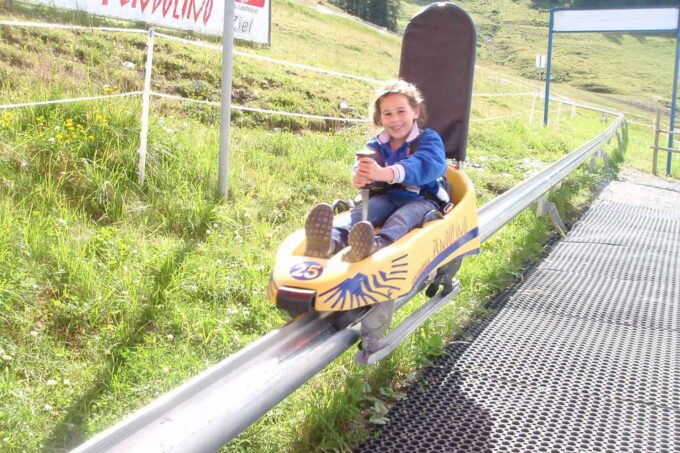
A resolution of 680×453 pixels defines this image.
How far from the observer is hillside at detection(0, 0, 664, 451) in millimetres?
2697

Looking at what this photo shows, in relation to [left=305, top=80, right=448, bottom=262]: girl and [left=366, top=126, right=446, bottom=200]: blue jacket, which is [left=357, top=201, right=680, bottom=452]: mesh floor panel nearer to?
[left=305, top=80, right=448, bottom=262]: girl

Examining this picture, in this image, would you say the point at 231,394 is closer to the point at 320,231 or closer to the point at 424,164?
the point at 320,231

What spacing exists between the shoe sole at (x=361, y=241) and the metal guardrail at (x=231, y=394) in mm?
243

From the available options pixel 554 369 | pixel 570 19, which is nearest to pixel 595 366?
pixel 554 369

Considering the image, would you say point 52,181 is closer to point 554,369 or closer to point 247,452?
point 247,452

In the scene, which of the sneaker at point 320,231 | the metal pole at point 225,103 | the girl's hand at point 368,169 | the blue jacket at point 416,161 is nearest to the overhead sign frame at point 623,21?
the metal pole at point 225,103

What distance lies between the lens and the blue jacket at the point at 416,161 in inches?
127

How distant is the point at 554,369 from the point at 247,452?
1.52 m

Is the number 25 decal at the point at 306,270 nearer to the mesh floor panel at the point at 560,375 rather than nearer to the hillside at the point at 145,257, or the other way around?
the hillside at the point at 145,257

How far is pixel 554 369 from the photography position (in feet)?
10.5

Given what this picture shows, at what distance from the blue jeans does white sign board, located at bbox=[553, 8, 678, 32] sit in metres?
12.2

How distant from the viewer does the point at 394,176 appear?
313cm

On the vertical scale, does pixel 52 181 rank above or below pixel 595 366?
above

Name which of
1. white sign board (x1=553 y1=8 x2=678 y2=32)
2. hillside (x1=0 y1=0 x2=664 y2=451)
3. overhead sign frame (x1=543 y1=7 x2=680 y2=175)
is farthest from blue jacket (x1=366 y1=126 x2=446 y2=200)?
white sign board (x1=553 y1=8 x2=678 y2=32)
